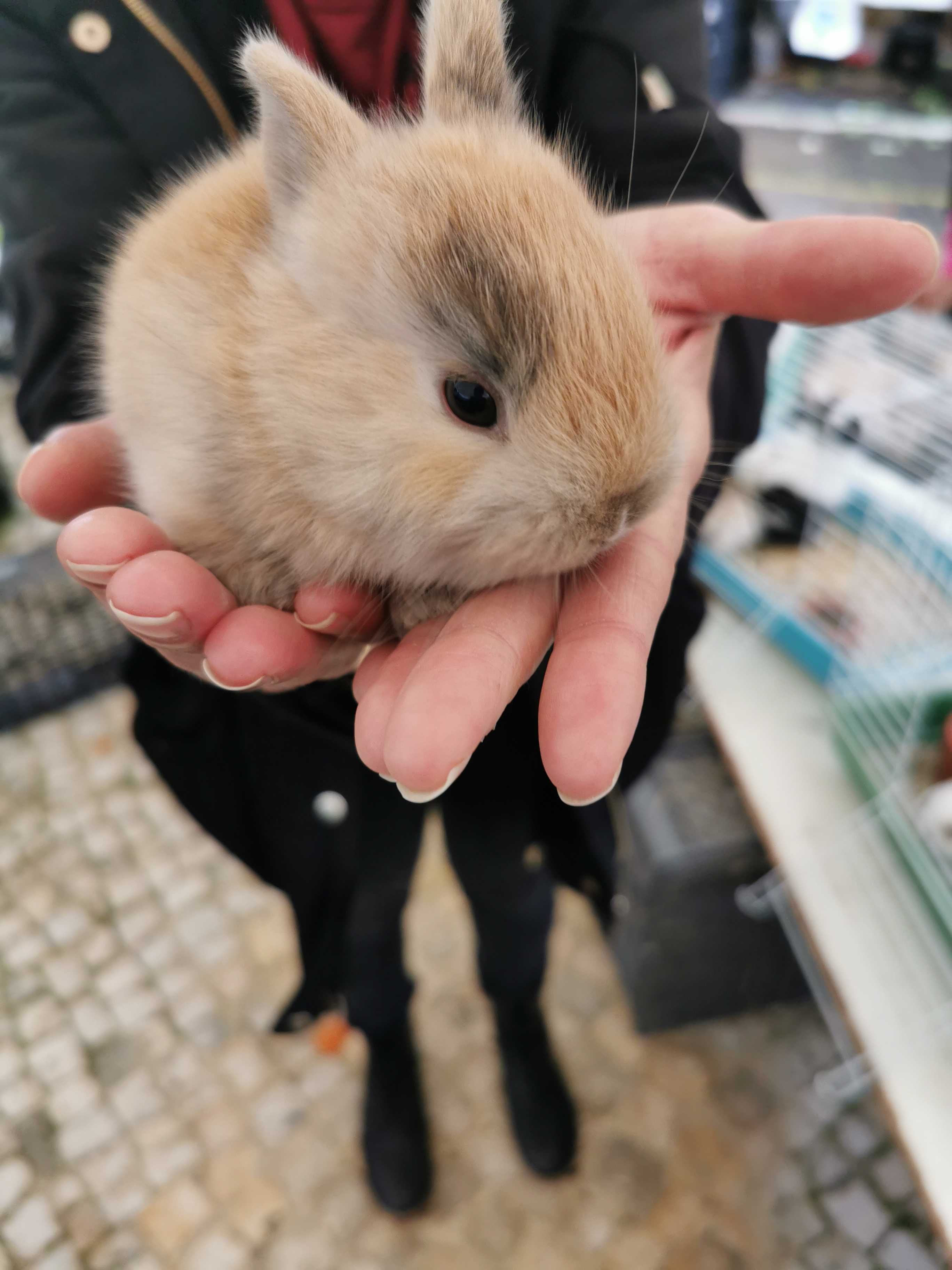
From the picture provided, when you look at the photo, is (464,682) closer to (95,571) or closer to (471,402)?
(471,402)

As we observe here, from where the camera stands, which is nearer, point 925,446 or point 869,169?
point 925,446

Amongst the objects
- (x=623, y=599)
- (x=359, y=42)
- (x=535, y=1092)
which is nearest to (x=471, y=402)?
(x=623, y=599)

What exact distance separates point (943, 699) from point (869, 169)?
1.86m

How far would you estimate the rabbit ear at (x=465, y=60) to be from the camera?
0.74 m

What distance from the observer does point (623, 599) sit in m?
0.70

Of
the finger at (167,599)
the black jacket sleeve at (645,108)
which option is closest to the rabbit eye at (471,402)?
the finger at (167,599)

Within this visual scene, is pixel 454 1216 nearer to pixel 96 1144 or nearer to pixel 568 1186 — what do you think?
pixel 568 1186

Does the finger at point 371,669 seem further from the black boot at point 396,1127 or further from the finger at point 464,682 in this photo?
the black boot at point 396,1127

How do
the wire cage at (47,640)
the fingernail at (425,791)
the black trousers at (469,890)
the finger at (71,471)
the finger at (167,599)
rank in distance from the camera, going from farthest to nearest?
the wire cage at (47,640) < the black trousers at (469,890) < the finger at (71,471) < the finger at (167,599) < the fingernail at (425,791)

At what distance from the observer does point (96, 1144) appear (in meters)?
1.37

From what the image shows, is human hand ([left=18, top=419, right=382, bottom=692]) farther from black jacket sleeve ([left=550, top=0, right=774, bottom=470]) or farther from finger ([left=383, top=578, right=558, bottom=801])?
black jacket sleeve ([left=550, top=0, right=774, bottom=470])

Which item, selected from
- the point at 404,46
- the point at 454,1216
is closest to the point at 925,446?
the point at 404,46

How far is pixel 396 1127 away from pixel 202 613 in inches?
39.1

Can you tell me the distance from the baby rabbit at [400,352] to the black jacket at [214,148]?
7.7 inches
